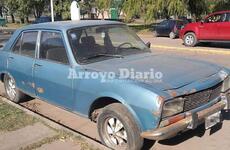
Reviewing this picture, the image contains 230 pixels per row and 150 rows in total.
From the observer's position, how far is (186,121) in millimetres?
3941

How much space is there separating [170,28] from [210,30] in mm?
7493

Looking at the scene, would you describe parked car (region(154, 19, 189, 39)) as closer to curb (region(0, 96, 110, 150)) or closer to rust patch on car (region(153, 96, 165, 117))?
curb (region(0, 96, 110, 150))

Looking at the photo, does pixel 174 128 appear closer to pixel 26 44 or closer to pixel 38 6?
pixel 26 44

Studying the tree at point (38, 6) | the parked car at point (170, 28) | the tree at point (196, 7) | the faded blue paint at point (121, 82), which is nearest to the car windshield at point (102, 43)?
the faded blue paint at point (121, 82)

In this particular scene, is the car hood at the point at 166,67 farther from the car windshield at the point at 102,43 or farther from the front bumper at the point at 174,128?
the front bumper at the point at 174,128

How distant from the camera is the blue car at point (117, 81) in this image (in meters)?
3.88

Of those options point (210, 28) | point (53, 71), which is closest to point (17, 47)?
point (53, 71)

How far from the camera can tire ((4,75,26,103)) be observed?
6.69 metres

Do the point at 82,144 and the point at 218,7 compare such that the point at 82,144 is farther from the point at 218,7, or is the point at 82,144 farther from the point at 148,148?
the point at 218,7

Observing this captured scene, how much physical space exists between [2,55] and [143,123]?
12.7 feet

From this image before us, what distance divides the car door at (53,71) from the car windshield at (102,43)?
0.22m

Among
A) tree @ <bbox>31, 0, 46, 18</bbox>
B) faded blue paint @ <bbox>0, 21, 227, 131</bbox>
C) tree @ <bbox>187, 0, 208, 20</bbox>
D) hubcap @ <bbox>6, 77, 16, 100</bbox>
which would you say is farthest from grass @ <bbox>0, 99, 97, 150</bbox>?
tree @ <bbox>31, 0, 46, 18</bbox>

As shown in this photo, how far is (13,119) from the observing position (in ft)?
18.7

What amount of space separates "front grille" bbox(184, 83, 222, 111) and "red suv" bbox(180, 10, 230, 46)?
38.5 feet
